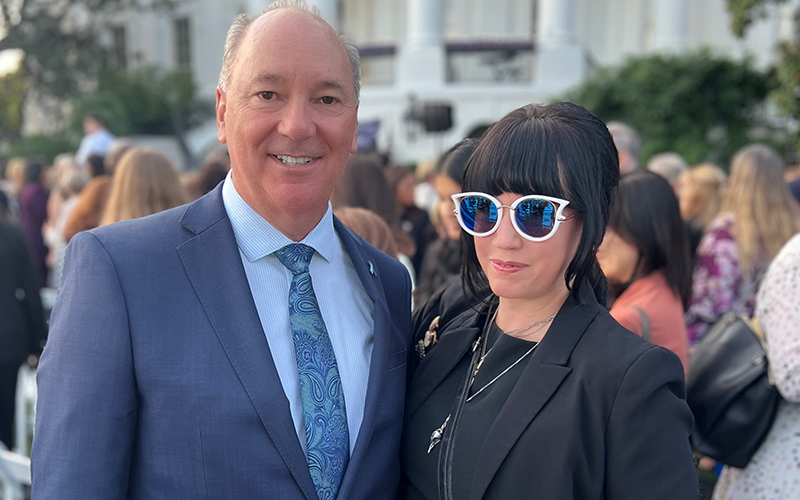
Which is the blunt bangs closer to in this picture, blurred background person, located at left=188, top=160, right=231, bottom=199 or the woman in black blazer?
the woman in black blazer

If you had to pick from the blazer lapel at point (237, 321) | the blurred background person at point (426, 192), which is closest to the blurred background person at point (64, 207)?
the blurred background person at point (426, 192)

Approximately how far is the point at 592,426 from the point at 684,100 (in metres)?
15.7

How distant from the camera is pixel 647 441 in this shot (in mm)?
1663

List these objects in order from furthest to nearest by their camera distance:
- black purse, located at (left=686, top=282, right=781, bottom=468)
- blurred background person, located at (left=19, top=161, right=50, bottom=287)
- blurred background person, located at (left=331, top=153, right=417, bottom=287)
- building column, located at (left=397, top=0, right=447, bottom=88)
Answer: building column, located at (left=397, top=0, right=447, bottom=88), blurred background person, located at (left=19, top=161, right=50, bottom=287), blurred background person, located at (left=331, top=153, right=417, bottom=287), black purse, located at (left=686, top=282, right=781, bottom=468)

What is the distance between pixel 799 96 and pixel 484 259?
13189 millimetres

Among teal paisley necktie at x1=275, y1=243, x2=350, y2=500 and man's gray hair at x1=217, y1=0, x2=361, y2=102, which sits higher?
man's gray hair at x1=217, y1=0, x2=361, y2=102

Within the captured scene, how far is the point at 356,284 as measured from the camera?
217 cm

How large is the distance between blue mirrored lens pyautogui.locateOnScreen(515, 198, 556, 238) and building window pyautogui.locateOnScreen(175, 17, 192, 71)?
30091 millimetres

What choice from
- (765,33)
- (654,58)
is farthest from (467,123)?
(765,33)

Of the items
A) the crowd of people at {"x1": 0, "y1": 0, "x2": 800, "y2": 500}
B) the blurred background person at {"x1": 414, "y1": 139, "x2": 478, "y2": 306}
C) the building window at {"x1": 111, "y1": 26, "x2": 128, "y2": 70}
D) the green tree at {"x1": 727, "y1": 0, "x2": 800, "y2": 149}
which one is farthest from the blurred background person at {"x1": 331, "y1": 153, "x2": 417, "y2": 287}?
the building window at {"x1": 111, "y1": 26, "x2": 128, "y2": 70}

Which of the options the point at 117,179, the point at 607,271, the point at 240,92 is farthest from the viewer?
the point at 117,179

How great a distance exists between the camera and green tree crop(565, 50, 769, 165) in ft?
51.8

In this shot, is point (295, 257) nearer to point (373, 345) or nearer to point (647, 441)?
point (373, 345)

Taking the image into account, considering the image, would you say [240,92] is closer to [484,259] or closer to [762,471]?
[484,259]
